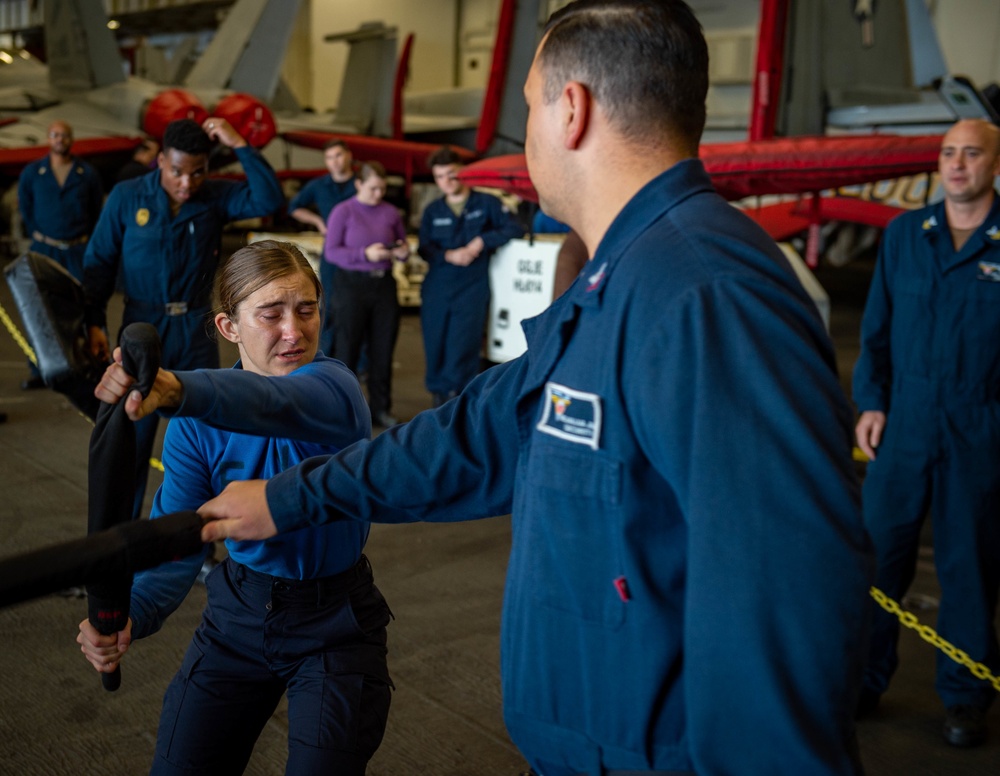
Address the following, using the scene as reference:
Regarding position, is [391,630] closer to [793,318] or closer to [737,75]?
[793,318]

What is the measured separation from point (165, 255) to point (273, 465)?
3.09 metres

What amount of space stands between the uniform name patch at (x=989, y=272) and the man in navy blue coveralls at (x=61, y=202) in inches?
282

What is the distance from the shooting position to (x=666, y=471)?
3.51 feet

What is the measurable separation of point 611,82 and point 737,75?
63.0 feet

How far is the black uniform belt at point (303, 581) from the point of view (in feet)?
6.39

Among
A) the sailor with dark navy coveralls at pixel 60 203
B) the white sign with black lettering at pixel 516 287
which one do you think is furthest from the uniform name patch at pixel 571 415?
the sailor with dark navy coveralls at pixel 60 203

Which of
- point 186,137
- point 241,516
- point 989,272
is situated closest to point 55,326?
point 241,516

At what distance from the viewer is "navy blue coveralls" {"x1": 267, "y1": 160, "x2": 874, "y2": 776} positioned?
0.99 m

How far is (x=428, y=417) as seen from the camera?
158 centimetres

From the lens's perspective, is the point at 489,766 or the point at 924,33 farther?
the point at 924,33

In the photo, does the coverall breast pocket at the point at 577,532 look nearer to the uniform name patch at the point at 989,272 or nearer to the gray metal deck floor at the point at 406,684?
the gray metal deck floor at the point at 406,684

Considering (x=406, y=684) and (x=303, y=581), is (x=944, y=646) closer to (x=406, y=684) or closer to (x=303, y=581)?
(x=406, y=684)

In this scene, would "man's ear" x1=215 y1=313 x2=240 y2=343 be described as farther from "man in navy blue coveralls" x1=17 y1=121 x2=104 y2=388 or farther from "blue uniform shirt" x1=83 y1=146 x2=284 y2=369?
"man in navy blue coveralls" x1=17 y1=121 x2=104 y2=388

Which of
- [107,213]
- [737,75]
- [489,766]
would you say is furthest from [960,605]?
[737,75]
